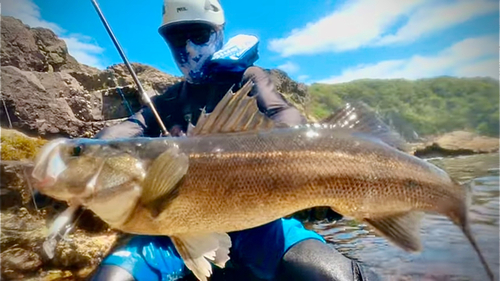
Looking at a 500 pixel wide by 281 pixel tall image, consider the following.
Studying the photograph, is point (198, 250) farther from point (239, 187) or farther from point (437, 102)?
point (437, 102)

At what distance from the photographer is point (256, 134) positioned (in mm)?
1737

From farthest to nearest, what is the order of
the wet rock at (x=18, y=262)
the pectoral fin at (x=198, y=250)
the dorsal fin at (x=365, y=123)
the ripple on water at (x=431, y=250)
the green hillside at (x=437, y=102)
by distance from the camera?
the green hillside at (x=437, y=102) < the ripple on water at (x=431, y=250) < the wet rock at (x=18, y=262) < the dorsal fin at (x=365, y=123) < the pectoral fin at (x=198, y=250)

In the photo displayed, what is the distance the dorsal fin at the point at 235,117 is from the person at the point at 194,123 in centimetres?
60

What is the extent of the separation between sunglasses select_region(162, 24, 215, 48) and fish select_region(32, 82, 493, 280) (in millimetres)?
1762

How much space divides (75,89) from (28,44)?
4.96 ft

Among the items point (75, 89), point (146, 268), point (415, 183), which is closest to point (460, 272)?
point (415, 183)

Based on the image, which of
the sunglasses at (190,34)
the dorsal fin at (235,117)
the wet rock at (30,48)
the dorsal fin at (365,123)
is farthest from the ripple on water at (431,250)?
the wet rock at (30,48)

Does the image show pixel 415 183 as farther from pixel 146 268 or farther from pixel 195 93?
pixel 195 93

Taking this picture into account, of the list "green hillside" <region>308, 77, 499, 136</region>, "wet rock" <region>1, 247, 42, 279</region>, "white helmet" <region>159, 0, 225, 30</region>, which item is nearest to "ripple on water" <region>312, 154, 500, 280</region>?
"white helmet" <region>159, 0, 225, 30</region>

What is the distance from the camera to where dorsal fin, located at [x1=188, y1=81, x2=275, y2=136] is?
5.68 feet

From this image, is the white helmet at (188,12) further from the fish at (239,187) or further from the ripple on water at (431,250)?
the ripple on water at (431,250)

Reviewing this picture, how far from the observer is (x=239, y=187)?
163 centimetres

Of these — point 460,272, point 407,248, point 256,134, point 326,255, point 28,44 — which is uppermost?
point 28,44

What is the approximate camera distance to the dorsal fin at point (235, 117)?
5.68 ft
